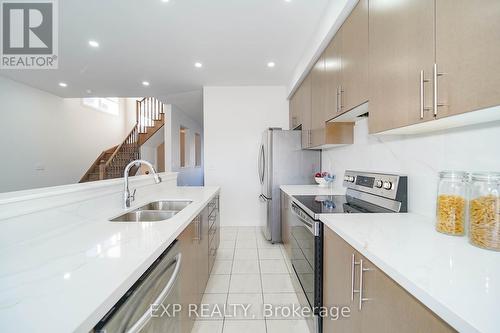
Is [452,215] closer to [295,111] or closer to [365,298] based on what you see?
[365,298]

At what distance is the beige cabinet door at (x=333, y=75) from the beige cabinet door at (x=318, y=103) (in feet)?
0.30

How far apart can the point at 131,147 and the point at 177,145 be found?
6.90 ft

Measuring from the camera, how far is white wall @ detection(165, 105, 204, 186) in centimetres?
544

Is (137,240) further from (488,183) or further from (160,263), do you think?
(488,183)

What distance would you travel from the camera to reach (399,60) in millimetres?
1105

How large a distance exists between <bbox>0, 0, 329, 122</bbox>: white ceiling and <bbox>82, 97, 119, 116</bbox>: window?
1888mm

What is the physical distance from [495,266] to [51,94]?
23.3 feet

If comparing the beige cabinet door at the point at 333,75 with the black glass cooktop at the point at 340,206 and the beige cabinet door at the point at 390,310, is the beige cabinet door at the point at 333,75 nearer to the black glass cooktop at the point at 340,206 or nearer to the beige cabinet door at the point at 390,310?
the black glass cooktop at the point at 340,206

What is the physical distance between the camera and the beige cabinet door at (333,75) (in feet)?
6.09

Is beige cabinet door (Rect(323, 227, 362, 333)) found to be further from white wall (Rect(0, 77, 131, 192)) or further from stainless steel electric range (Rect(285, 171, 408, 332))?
white wall (Rect(0, 77, 131, 192))

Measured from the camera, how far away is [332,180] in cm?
270

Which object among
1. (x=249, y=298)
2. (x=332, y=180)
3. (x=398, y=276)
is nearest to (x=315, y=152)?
(x=332, y=180)

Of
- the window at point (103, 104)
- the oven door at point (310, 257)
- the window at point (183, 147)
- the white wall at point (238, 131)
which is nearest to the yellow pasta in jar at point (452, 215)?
the oven door at point (310, 257)

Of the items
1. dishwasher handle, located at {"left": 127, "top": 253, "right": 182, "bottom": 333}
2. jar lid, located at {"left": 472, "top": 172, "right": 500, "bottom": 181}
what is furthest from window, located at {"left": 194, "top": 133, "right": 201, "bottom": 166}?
jar lid, located at {"left": 472, "top": 172, "right": 500, "bottom": 181}
